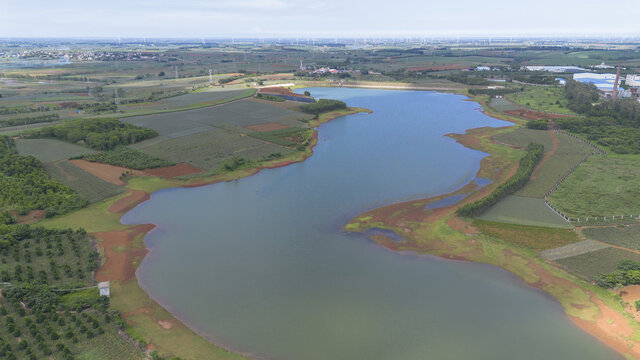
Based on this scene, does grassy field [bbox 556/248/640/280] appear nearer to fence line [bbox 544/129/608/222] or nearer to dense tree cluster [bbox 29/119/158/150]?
fence line [bbox 544/129/608/222]

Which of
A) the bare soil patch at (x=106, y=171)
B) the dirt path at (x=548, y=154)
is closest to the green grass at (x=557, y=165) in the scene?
the dirt path at (x=548, y=154)

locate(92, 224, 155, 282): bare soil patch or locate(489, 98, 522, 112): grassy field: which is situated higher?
locate(489, 98, 522, 112): grassy field

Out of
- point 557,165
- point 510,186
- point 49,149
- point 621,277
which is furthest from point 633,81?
point 49,149

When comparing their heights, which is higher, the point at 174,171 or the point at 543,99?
the point at 543,99

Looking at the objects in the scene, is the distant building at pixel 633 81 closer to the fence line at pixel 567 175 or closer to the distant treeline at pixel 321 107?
the fence line at pixel 567 175

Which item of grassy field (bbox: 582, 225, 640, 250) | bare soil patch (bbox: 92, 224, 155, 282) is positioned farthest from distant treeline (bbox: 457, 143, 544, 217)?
bare soil patch (bbox: 92, 224, 155, 282)

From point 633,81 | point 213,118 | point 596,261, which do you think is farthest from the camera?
point 633,81

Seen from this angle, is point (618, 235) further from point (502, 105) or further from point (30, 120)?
point (30, 120)
